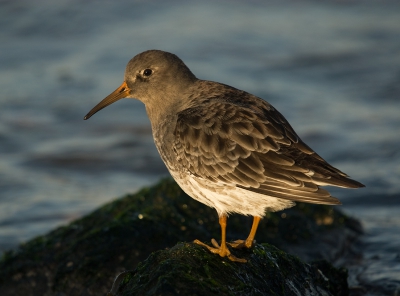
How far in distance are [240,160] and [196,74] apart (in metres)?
9.15

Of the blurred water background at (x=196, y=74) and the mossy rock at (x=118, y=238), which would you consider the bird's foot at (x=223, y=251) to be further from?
the blurred water background at (x=196, y=74)

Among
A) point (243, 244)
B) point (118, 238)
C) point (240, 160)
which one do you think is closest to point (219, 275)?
point (243, 244)

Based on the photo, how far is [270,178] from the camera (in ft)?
20.1

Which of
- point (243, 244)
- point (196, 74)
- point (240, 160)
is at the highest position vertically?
point (240, 160)

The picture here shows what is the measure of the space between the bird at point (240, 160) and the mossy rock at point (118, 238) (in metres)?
1.21

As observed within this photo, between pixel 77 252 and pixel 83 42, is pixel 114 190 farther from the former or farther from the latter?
pixel 83 42

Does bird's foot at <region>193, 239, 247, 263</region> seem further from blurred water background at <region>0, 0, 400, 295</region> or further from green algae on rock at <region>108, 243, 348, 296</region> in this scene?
blurred water background at <region>0, 0, 400, 295</region>

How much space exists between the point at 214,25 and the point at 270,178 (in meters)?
12.9

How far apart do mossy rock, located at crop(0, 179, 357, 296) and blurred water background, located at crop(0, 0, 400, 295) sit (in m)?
1.29

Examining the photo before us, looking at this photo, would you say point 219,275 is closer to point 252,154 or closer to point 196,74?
point 252,154

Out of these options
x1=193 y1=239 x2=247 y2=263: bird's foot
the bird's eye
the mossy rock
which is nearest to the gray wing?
x1=193 y1=239 x2=247 y2=263: bird's foot

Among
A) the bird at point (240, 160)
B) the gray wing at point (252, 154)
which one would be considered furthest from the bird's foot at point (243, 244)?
the gray wing at point (252, 154)

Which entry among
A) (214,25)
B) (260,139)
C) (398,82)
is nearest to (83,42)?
(214,25)

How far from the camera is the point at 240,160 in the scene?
6.32 metres
